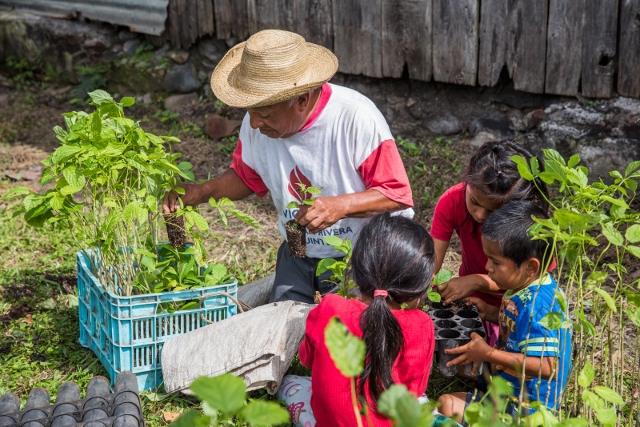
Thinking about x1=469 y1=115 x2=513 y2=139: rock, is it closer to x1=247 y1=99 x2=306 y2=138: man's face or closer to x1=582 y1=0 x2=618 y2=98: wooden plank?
x1=582 y1=0 x2=618 y2=98: wooden plank

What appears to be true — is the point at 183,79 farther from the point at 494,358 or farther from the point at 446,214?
the point at 494,358

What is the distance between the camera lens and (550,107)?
16.5ft

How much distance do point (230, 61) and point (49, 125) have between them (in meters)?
3.72

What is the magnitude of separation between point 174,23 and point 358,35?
1952 millimetres

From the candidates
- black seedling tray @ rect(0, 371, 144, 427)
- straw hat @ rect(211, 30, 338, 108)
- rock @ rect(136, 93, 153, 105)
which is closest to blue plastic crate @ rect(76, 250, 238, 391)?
black seedling tray @ rect(0, 371, 144, 427)

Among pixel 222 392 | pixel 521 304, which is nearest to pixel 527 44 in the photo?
pixel 521 304

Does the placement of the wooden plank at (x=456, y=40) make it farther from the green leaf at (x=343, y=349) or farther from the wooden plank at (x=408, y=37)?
the green leaf at (x=343, y=349)

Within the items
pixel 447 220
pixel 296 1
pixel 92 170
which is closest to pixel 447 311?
pixel 447 220

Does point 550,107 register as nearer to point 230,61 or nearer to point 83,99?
point 230,61

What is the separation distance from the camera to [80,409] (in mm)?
2521

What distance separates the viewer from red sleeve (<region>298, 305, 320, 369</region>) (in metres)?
2.60

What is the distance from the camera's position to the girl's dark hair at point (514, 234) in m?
2.69

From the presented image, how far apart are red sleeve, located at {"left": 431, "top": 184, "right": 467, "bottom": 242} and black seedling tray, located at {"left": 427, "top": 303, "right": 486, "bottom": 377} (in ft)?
1.12

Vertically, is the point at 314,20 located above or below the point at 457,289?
above
